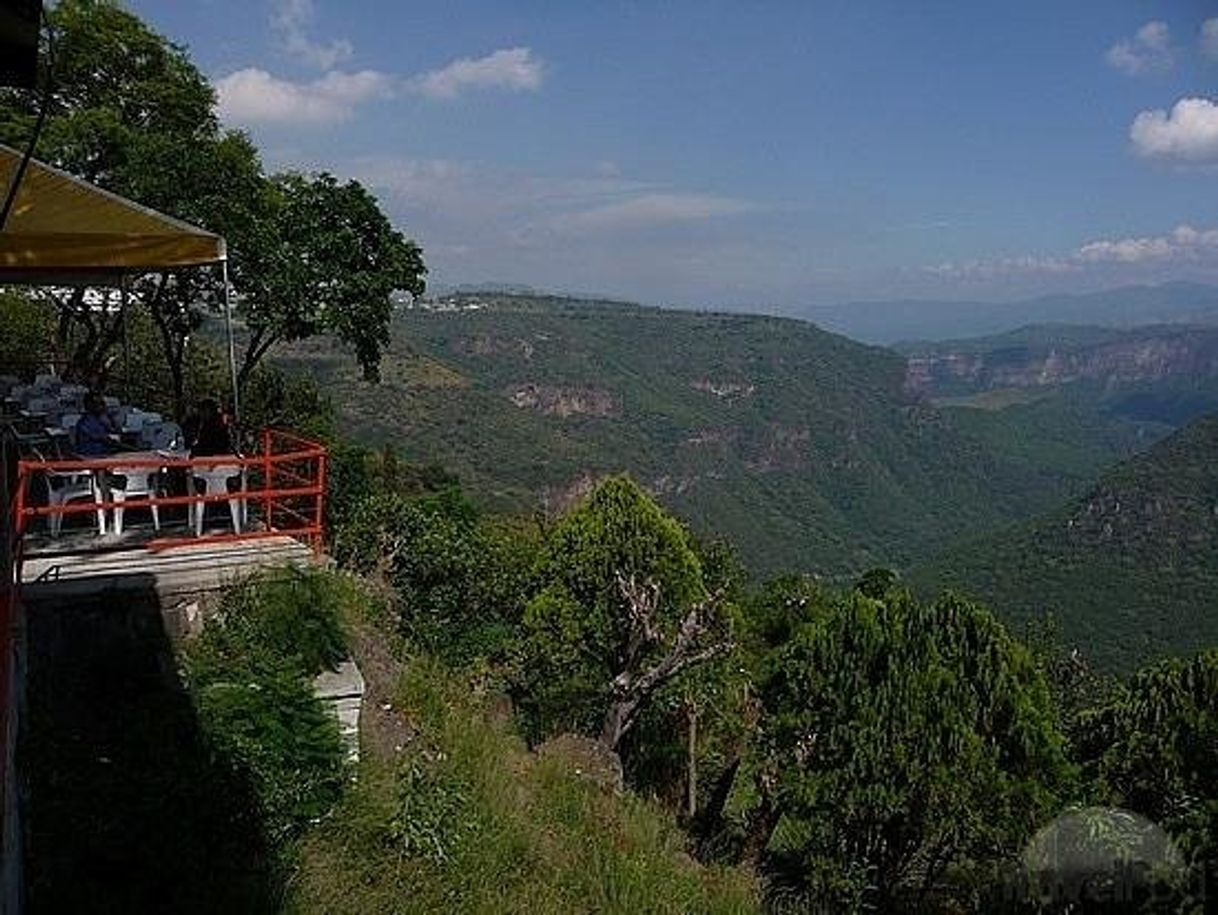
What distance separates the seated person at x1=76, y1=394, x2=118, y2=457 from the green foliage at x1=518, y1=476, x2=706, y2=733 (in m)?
7.95

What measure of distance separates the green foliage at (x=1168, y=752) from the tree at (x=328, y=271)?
38.4 ft

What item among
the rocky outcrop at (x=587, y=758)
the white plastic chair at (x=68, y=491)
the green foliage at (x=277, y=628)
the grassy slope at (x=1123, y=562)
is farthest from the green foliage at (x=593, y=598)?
the grassy slope at (x=1123, y=562)

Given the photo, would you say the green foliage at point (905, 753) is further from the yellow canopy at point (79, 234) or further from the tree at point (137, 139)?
the yellow canopy at point (79, 234)

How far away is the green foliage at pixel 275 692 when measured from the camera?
7.10m

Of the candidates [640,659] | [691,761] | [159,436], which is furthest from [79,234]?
[691,761]

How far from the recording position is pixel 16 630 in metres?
6.27

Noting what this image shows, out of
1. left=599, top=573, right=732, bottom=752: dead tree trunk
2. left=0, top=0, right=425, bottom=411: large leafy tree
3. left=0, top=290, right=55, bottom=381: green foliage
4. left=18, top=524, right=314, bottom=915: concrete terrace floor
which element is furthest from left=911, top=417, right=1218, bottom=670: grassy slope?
left=18, top=524, right=314, bottom=915: concrete terrace floor

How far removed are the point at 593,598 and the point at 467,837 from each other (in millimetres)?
11468

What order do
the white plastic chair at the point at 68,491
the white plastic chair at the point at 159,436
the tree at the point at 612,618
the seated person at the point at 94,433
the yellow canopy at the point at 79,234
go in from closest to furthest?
the yellow canopy at the point at 79,234 → the white plastic chair at the point at 68,491 → the seated person at the point at 94,433 → the white plastic chair at the point at 159,436 → the tree at the point at 612,618

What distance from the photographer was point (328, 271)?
49.5 feet

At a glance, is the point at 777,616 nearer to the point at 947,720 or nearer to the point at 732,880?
the point at 947,720

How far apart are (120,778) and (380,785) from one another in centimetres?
177

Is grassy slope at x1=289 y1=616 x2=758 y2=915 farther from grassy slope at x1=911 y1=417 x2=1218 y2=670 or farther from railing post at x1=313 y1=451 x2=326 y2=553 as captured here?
grassy slope at x1=911 y1=417 x2=1218 y2=670

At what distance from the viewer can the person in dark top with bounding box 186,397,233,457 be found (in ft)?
31.6
